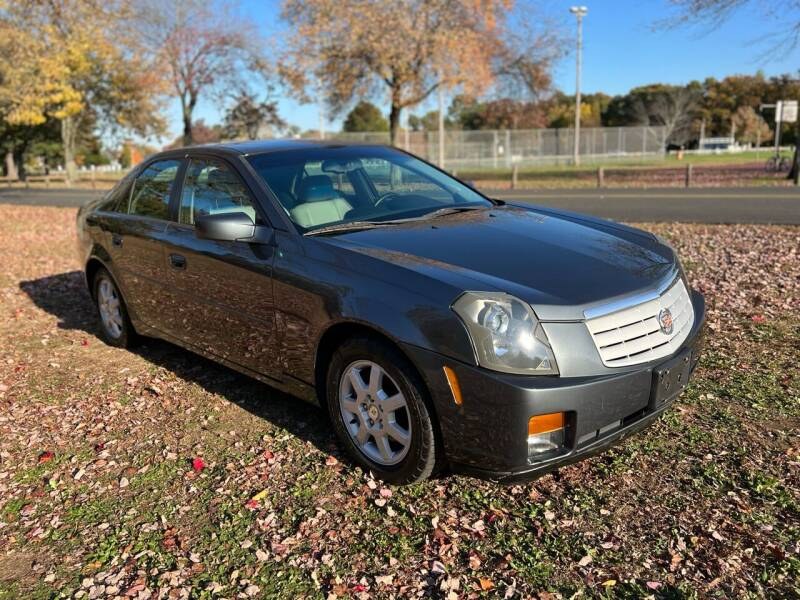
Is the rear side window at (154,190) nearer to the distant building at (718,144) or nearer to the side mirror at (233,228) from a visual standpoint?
the side mirror at (233,228)

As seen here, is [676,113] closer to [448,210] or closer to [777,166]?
[777,166]

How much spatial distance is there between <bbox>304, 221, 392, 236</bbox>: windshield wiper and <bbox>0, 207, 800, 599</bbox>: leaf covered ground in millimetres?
A: 1165

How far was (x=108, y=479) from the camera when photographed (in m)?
3.54

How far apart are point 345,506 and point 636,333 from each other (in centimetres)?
153

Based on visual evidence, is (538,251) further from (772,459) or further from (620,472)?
(772,459)

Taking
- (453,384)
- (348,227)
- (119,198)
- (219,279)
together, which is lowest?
(453,384)

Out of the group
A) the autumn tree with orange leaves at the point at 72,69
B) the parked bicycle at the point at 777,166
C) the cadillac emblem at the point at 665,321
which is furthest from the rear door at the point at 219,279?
the parked bicycle at the point at 777,166

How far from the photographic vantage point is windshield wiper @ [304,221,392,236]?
3.66 meters

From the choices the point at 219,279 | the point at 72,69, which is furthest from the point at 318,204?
the point at 72,69

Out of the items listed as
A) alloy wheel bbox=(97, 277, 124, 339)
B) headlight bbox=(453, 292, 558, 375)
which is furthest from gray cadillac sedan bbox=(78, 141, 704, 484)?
alloy wheel bbox=(97, 277, 124, 339)

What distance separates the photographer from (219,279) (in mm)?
4074

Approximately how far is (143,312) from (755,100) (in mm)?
79728

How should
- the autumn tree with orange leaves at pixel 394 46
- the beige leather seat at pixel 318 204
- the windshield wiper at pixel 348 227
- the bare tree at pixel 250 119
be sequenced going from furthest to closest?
the bare tree at pixel 250 119 < the autumn tree with orange leaves at pixel 394 46 < the beige leather seat at pixel 318 204 < the windshield wiper at pixel 348 227

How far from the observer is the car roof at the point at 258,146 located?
4.35m
